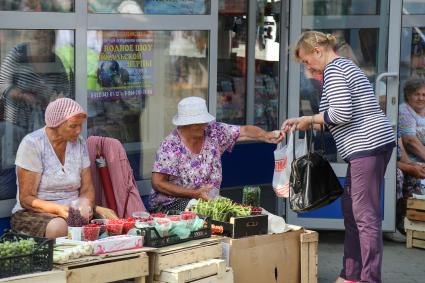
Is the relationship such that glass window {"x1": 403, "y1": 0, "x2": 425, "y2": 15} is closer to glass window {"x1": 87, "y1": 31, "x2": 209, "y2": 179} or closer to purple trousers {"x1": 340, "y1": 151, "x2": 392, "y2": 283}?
glass window {"x1": 87, "y1": 31, "x2": 209, "y2": 179}

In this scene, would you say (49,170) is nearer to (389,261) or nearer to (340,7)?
(389,261)

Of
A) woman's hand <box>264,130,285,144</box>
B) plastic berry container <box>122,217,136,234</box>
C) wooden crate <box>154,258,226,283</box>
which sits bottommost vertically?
wooden crate <box>154,258,226,283</box>

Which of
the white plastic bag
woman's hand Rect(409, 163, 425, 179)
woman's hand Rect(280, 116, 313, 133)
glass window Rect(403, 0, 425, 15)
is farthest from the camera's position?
glass window Rect(403, 0, 425, 15)

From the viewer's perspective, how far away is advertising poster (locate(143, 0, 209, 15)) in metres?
6.14

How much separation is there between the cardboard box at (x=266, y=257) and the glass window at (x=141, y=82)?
1.37 meters

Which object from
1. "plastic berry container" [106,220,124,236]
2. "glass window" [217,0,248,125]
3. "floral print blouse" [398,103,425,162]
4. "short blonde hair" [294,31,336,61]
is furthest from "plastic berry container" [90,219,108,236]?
"glass window" [217,0,248,125]

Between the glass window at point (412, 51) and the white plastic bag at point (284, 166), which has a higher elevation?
the glass window at point (412, 51)

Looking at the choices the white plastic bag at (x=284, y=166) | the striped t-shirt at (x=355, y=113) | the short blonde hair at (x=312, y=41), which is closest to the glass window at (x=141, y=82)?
the white plastic bag at (x=284, y=166)

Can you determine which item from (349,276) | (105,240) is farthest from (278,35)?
(105,240)

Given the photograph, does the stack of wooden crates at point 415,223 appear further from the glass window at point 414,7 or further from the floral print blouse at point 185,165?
the floral print blouse at point 185,165

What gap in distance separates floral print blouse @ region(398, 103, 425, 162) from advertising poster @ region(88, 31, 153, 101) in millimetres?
2195

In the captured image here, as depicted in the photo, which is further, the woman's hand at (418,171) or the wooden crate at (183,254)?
the woman's hand at (418,171)

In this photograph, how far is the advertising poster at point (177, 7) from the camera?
6.14 m

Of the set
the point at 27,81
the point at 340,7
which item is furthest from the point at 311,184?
the point at 340,7
